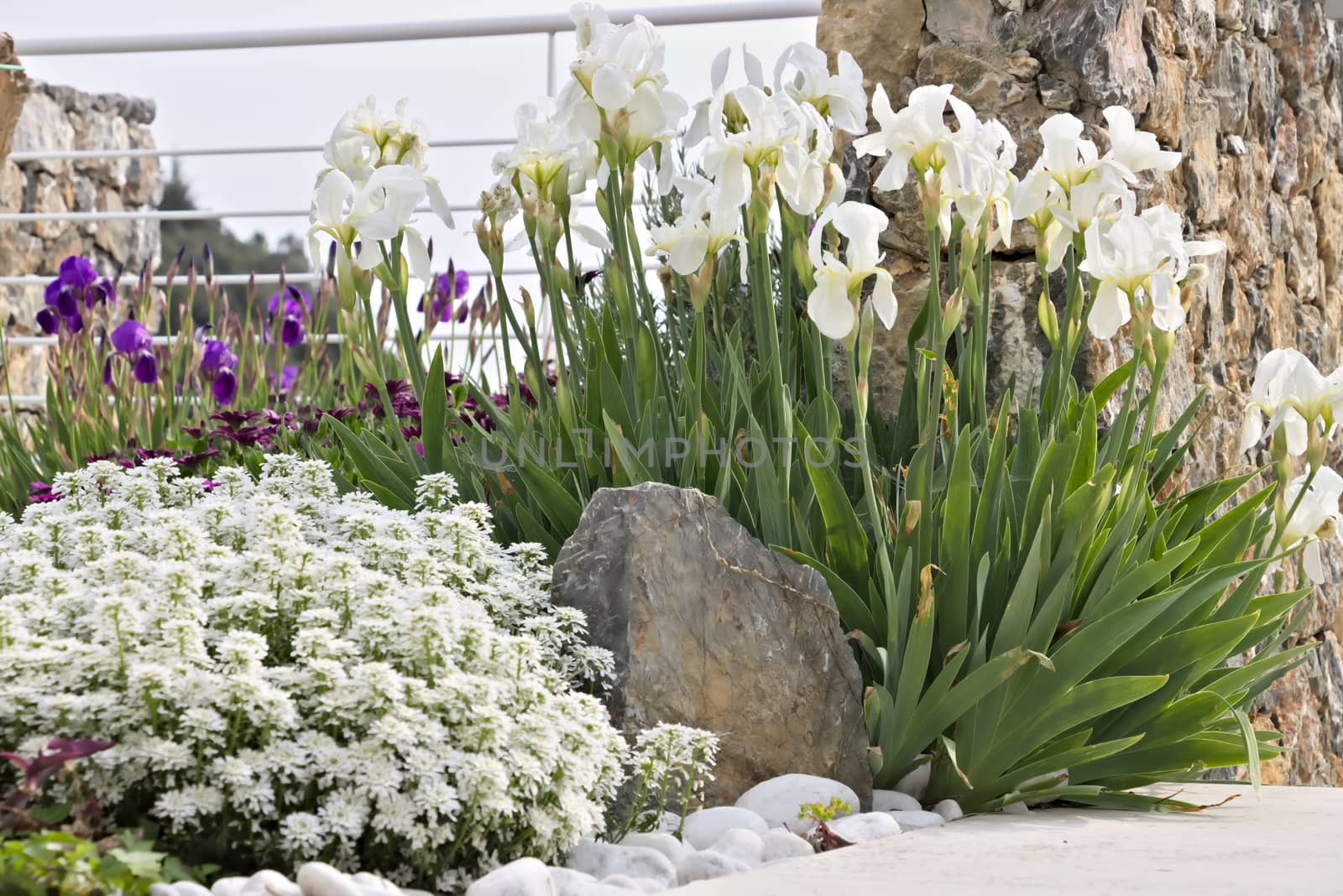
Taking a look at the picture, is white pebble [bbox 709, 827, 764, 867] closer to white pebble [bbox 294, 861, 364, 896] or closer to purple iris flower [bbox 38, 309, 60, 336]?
white pebble [bbox 294, 861, 364, 896]

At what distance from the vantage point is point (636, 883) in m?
1.55

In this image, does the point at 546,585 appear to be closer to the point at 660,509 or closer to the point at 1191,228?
the point at 660,509

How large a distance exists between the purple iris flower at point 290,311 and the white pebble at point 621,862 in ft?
8.95

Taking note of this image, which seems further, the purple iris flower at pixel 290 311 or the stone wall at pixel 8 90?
the stone wall at pixel 8 90

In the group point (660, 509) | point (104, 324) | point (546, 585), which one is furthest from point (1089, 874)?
point (104, 324)

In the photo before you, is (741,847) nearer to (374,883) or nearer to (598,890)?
(598,890)

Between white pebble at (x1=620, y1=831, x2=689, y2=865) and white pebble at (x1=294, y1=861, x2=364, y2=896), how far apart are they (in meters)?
0.50

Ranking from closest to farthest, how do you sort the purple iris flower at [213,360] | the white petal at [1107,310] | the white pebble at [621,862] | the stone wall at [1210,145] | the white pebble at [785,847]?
the white pebble at [621,862] → the white pebble at [785,847] → the white petal at [1107,310] → the stone wall at [1210,145] → the purple iris flower at [213,360]

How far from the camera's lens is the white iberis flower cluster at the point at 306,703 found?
1.45m

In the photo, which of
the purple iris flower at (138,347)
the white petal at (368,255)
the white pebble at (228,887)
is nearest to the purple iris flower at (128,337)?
the purple iris flower at (138,347)

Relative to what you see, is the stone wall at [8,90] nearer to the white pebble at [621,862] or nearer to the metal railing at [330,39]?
the metal railing at [330,39]

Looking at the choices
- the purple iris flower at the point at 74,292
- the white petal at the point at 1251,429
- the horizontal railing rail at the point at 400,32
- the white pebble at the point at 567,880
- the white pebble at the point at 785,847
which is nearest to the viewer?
the white pebble at the point at 567,880

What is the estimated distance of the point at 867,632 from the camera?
7.28 ft

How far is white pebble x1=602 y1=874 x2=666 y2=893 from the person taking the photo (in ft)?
5.07
